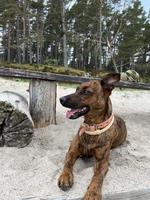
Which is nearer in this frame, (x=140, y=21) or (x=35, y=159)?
(x=35, y=159)

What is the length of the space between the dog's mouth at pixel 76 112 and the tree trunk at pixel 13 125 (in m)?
0.89

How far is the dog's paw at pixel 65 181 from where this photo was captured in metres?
3.71

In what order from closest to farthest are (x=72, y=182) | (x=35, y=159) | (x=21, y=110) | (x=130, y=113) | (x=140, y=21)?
(x=72, y=182)
(x=35, y=159)
(x=21, y=110)
(x=130, y=113)
(x=140, y=21)

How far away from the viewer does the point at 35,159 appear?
14.4 feet

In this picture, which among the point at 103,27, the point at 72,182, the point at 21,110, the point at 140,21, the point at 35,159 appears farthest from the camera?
the point at 103,27

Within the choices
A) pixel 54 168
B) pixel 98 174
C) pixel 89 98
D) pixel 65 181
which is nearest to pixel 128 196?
pixel 98 174

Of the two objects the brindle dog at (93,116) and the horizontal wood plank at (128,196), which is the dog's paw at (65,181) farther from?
the horizontal wood plank at (128,196)

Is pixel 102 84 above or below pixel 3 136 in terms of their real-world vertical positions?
above

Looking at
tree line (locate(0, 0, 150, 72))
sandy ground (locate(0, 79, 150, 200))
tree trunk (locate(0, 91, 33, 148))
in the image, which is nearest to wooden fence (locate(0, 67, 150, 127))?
sandy ground (locate(0, 79, 150, 200))

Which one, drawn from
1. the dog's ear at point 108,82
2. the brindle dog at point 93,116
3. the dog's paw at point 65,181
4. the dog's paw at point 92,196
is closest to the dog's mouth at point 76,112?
the brindle dog at point 93,116

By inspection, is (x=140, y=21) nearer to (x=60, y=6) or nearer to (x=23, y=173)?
(x=60, y=6)

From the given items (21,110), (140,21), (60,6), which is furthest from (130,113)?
(140,21)

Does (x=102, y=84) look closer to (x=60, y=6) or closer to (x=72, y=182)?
(x=72, y=182)

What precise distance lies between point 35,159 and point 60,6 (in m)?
38.5
